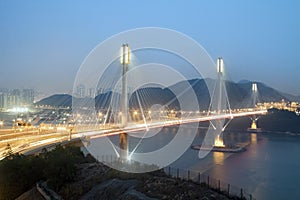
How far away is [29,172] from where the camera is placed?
559 centimetres

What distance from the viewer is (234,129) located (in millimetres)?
28609

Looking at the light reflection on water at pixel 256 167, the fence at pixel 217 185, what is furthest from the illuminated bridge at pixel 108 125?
the fence at pixel 217 185

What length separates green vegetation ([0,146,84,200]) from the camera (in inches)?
210

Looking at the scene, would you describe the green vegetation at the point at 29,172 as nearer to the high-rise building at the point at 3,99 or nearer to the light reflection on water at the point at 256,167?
the light reflection on water at the point at 256,167

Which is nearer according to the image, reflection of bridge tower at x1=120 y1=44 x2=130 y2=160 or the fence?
the fence

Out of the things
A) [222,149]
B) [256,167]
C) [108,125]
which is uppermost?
[108,125]

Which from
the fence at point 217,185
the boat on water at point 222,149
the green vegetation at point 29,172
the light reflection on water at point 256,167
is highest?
the green vegetation at point 29,172

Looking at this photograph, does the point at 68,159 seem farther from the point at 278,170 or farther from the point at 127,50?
the point at 278,170

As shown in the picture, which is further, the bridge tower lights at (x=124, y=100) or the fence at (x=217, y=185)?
the bridge tower lights at (x=124, y=100)

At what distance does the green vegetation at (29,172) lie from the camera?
5.33m

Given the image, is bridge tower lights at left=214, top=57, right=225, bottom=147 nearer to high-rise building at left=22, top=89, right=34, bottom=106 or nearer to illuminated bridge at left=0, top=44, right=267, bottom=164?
illuminated bridge at left=0, top=44, right=267, bottom=164

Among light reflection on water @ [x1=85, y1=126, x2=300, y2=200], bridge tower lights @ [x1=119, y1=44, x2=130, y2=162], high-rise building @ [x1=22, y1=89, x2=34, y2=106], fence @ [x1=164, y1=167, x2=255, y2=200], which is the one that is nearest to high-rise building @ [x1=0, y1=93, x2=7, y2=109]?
high-rise building @ [x1=22, y1=89, x2=34, y2=106]

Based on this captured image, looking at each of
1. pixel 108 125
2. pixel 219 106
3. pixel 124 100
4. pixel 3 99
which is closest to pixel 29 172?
pixel 124 100

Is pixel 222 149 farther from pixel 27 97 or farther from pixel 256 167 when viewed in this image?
pixel 27 97
